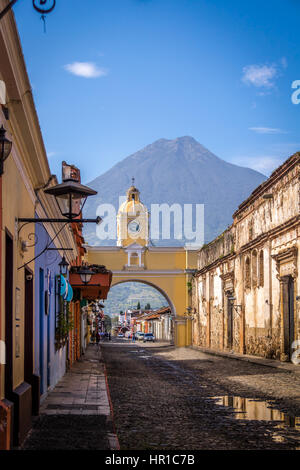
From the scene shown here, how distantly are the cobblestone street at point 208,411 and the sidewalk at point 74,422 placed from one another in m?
0.24

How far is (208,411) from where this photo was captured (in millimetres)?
9891

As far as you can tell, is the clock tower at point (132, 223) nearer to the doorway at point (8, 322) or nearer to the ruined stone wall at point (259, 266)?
the ruined stone wall at point (259, 266)

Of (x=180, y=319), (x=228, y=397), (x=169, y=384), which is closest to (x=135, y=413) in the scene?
(x=228, y=397)

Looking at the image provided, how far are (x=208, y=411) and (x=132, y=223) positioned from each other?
136ft

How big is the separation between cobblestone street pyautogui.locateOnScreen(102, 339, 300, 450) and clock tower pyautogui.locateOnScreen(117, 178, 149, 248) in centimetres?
3139

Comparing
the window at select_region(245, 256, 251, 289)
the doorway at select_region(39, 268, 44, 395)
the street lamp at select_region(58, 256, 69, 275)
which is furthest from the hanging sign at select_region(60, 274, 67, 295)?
the window at select_region(245, 256, 251, 289)

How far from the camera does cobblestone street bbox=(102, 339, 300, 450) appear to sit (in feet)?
24.0

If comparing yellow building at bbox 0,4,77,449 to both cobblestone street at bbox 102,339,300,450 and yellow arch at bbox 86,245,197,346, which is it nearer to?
cobblestone street at bbox 102,339,300,450

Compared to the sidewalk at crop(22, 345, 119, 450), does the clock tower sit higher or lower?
higher

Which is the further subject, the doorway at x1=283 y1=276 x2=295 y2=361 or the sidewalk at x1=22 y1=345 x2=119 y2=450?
the doorway at x1=283 y1=276 x2=295 y2=361

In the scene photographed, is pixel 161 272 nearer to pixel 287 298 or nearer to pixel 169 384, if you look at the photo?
pixel 287 298

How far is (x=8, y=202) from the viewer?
678 cm

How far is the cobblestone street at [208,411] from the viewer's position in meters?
7.32

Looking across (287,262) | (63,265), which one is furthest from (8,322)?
(287,262)
